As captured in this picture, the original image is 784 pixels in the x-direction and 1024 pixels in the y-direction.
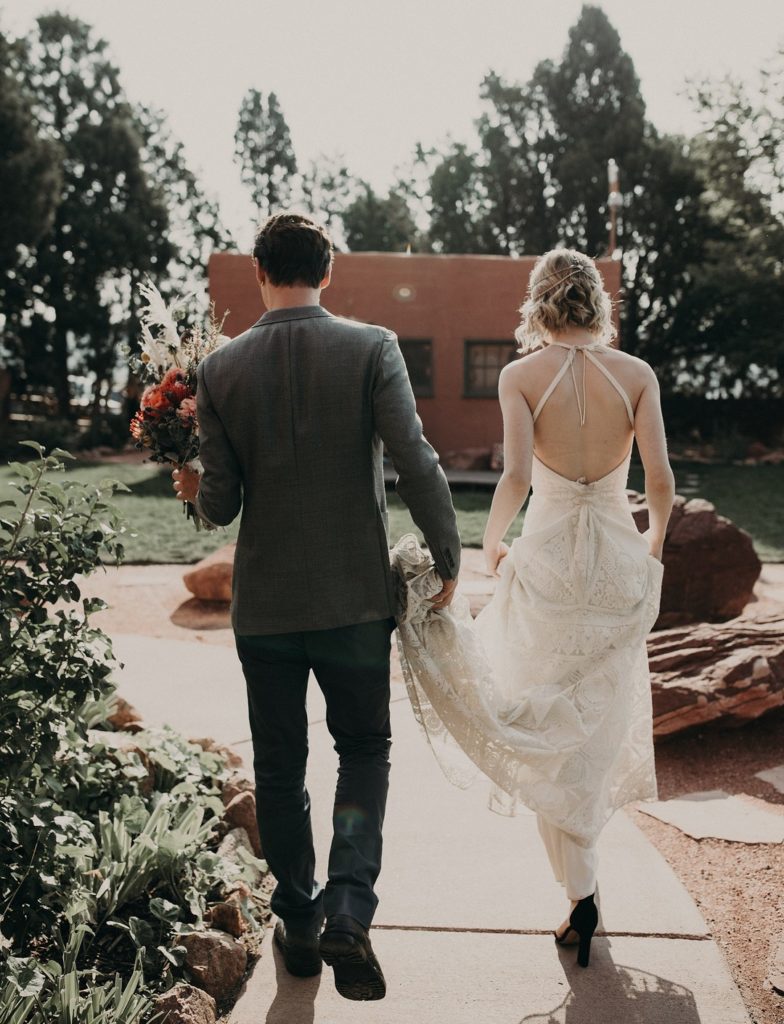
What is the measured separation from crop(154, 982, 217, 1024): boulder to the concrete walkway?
0.39ft

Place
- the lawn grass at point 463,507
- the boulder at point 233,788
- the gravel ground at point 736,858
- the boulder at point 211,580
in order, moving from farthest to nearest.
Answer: the lawn grass at point 463,507 < the boulder at point 211,580 < the boulder at point 233,788 < the gravel ground at point 736,858

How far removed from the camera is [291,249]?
248cm

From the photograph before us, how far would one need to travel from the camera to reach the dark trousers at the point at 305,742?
99.3 inches

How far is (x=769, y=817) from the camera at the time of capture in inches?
152

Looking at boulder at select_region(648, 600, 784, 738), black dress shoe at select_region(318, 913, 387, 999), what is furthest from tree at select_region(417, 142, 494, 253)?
black dress shoe at select_region(318, 913, 387, 999)

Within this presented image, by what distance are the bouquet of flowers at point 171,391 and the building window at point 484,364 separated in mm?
15038

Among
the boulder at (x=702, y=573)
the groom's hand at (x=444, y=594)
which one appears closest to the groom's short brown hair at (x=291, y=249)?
the groom's hand at (x=444, y=594)

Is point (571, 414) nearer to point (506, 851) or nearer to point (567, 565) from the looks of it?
point (567, 565)

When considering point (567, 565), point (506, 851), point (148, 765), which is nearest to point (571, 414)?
point (567, 565)

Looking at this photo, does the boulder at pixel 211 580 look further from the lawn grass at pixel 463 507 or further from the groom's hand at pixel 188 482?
the groom's hand at pixel 188 482

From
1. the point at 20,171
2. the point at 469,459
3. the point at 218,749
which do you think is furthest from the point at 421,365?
the point at 218,749

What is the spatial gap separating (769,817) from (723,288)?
19.5 metres

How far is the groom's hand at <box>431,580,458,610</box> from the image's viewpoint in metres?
2.66

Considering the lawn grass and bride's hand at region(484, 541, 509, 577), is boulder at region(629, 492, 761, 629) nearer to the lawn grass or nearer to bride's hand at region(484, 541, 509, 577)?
the lawn grass
